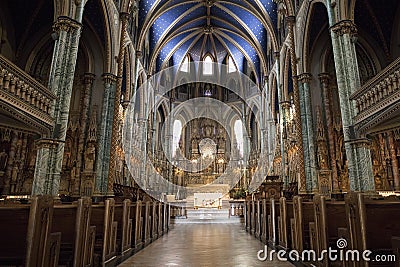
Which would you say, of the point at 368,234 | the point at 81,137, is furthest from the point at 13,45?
the point at 368,234

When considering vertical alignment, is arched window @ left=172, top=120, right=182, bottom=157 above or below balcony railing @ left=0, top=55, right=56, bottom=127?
above

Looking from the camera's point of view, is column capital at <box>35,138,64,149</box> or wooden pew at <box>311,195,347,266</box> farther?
column capital at <box>35,138,64,149</box>

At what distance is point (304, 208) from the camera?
6.16 meters

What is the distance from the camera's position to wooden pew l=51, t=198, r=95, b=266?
4301 millimetres

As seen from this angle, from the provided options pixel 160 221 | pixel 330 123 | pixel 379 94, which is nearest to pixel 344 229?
pixel 379 94

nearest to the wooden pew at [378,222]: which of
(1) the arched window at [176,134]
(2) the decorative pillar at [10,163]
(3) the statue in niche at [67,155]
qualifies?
(3) the statue in niche at [67,155]

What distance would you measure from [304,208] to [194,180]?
88.5 ft

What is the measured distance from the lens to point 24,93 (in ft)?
25.9

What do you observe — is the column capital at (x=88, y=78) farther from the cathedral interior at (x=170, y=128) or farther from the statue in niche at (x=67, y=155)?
the statue in niche at (x=67, y=155)

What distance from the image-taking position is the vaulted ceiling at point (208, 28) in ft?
70.9

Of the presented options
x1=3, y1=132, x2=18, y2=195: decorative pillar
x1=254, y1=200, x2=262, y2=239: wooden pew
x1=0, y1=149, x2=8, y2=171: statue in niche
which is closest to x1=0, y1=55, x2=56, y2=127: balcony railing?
x1=3, y1=132, x2=18, y2=195: decorative pillar

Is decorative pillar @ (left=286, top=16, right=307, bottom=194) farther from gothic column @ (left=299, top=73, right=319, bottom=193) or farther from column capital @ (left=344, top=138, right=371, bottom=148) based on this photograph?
column capital @ (left=344, top=138, right=371, bottom=148)

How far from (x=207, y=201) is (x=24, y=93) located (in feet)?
68.3

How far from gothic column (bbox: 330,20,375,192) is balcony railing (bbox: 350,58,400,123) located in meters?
0.35
